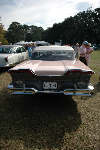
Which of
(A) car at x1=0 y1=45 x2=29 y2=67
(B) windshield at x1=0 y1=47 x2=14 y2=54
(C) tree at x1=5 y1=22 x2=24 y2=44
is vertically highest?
(C) tree at x1=5 y1=22 x2=24 y2=44

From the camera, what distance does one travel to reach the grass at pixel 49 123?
238 centimetres

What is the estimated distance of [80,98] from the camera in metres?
4.34

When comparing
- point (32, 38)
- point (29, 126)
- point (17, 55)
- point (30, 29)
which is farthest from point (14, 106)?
point (30, 29)

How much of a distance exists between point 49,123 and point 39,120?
0.87 feet

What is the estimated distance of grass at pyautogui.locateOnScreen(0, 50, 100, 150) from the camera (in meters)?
2.38

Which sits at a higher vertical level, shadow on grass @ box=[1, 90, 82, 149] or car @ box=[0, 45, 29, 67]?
car @ box=[0, 45, 29, 67]

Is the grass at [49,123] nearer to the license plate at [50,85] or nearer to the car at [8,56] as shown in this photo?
the license plate at [50,85]

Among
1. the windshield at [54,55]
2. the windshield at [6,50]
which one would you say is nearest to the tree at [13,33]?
the windshield at [6,50]

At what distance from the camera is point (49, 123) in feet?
9.70

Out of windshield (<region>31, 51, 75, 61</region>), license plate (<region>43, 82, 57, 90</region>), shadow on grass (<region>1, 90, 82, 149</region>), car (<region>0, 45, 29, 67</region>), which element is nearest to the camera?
shadow on grass (<region>1, 90, 82, 149</region>)

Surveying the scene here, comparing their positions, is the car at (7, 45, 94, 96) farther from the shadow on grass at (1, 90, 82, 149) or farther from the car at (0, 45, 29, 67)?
the car at (0, 45, 29, 67)

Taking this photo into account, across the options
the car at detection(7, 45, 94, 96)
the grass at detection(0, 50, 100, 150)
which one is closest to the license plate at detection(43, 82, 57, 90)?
the car at detection(7, 45, 94, 96)

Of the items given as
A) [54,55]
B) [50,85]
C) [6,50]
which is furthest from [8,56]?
[50,85]

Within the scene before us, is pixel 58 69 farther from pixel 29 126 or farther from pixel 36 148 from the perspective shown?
pixel 36 148
